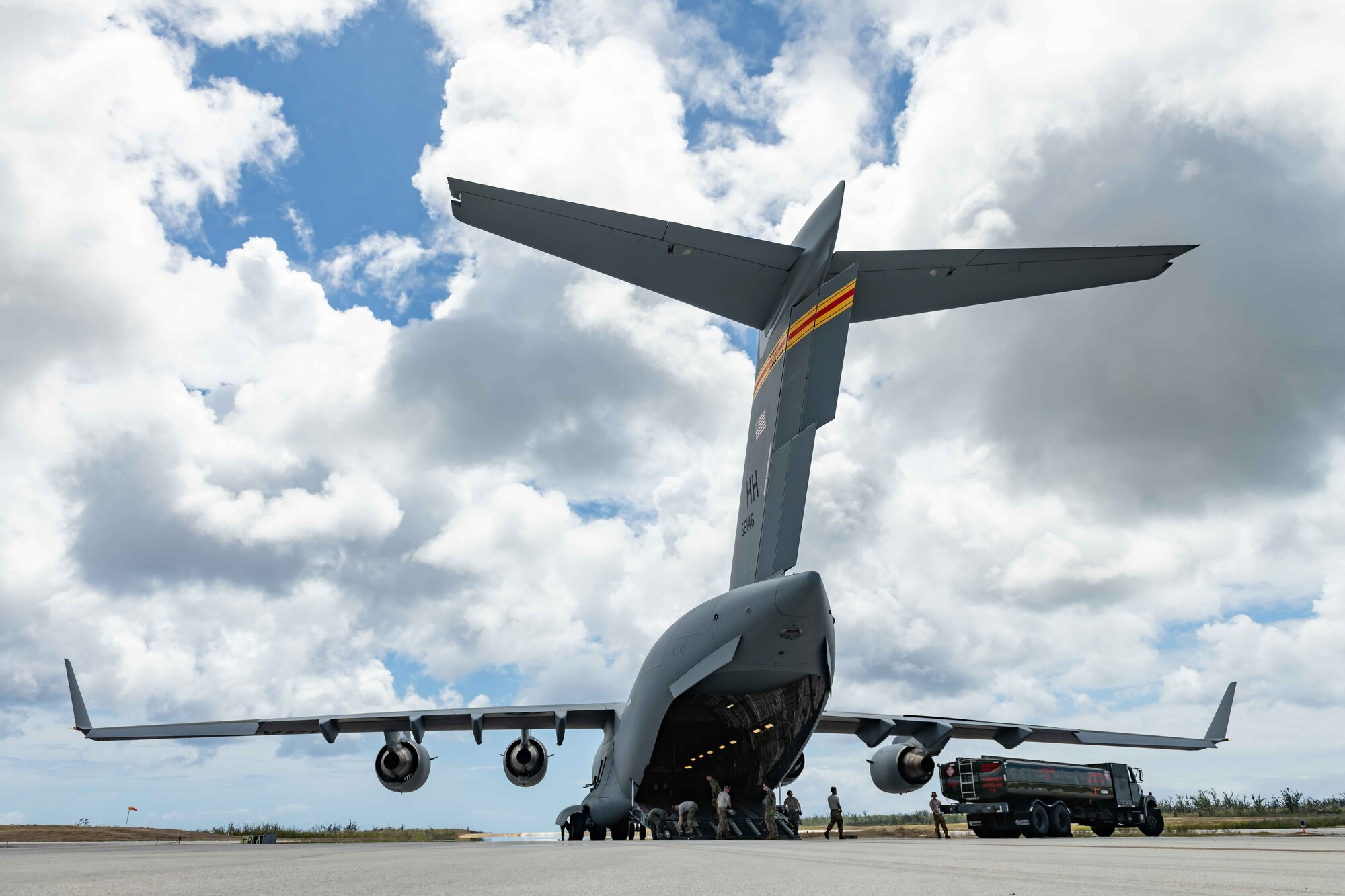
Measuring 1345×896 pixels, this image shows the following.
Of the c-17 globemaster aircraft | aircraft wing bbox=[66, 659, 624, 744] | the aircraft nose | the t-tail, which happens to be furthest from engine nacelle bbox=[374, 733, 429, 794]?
the aircraft nose

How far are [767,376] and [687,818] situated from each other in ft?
25.5

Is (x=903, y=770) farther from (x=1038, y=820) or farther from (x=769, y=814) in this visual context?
(x=769, y=814)

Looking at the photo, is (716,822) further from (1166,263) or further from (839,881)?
(839,881)

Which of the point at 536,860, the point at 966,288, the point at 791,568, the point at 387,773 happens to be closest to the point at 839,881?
the point at 536,860

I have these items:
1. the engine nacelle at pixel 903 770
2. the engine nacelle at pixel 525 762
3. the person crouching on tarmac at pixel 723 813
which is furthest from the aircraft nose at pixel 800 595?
the engine nacelle at pixel 525 762

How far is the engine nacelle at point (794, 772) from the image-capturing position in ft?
45.3

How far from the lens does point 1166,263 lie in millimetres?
9750

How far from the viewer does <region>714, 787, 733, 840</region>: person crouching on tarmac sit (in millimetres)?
13789

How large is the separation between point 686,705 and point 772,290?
6.23m

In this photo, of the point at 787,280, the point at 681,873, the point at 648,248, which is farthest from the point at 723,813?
the point at 681,873

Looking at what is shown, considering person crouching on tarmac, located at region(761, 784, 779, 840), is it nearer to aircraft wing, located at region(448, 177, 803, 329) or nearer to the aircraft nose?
the aircraft nose

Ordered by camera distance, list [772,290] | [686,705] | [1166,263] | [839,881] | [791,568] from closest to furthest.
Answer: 1. [839,881]
2. [1166,263]
3. [791,568]
4. [772,290]
5. [686,705]

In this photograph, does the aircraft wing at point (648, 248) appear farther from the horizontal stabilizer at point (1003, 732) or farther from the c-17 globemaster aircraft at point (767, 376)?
the horizontal stabilizer at point (1003, 732)

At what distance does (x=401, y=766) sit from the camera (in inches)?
658
